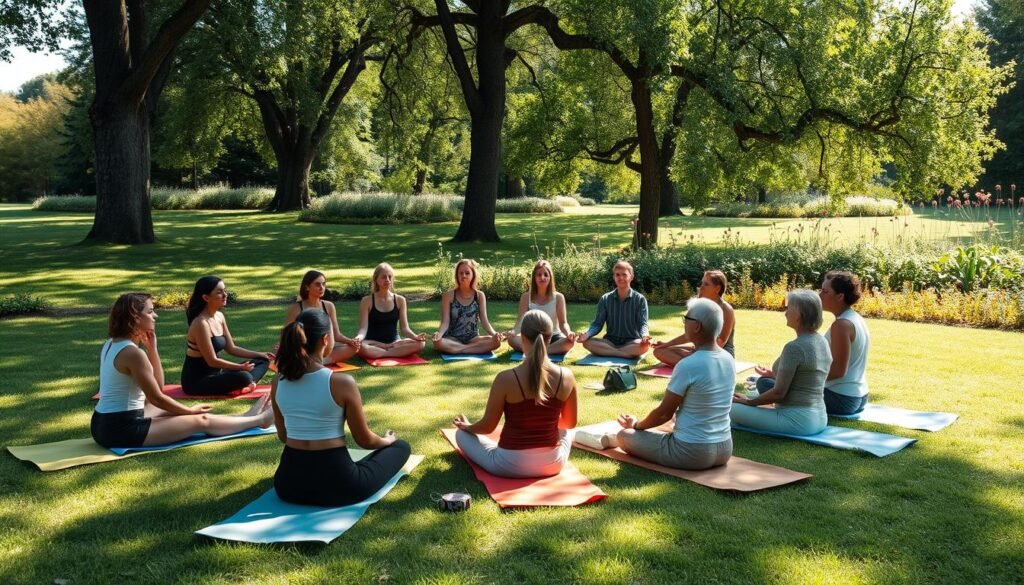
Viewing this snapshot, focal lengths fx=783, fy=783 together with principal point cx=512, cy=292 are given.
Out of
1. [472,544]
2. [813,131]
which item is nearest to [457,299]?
[472,544]

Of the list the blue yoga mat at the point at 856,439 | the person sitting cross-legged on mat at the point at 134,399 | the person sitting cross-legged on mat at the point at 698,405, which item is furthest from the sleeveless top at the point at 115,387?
the blue yoga mat at the point at 856,439

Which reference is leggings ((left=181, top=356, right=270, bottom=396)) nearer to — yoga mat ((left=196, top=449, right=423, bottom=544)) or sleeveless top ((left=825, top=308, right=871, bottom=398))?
yoga mat ((left=196, top=449, right=423, bottom=544))

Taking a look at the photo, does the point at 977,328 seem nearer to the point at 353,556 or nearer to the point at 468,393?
the point at 468,393

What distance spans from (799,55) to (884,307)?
8.14m

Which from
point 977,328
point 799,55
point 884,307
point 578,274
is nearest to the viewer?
point 977,328

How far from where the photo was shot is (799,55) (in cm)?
1828

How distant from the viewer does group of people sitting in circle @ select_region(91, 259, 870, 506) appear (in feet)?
15.1

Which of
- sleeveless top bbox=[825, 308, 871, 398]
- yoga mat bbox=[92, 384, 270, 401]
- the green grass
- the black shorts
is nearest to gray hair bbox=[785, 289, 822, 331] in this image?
sleeveless top bbox=[825, 308, 871, 398]

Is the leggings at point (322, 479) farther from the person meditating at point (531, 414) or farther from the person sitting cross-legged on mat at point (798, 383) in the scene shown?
the person sitting cross-legged on mat at point (798, 383)

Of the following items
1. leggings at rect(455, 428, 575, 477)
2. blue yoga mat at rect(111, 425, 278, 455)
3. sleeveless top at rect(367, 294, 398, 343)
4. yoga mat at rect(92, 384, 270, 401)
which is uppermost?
sleeveless top at rect(367, 294, 398, 343)

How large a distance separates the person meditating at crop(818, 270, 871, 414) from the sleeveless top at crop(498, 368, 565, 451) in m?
2.73

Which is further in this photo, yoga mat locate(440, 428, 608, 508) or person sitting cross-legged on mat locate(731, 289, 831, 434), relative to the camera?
person sitting cross-legged on mat locate(731, 289, 831, 434)

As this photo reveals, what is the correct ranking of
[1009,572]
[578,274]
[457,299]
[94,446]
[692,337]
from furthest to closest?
[578,274] → [457,299] → [94,446] → [692,337] → [1009,572]

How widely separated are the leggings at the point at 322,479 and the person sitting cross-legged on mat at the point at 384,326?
4.56 meters
